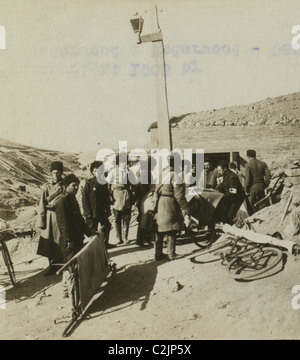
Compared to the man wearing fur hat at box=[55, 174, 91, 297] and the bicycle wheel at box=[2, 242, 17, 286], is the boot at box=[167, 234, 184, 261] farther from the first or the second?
the bicycle wheel at box=[2, 242, 17, 286]

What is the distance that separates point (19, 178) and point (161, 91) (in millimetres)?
8845

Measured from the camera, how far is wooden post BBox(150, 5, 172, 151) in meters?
9.80

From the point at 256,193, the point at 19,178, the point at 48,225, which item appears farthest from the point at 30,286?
the point at 19,178

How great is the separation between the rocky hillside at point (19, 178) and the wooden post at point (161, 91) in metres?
5.89

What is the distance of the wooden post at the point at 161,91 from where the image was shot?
386 inches

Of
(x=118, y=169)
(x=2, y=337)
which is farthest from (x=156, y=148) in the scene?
(x=2, y=337)

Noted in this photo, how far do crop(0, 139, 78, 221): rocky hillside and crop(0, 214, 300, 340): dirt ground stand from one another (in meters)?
7.91

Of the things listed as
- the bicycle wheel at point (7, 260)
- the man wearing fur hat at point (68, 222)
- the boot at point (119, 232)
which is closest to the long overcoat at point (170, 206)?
the man wearing fur hat at point (68, 222)

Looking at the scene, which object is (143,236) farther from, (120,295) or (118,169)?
(120,295)

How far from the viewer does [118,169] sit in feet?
25.6

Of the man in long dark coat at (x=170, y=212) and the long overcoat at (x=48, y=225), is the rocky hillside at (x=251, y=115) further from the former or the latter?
the long overcoat at (x=48, y=225)

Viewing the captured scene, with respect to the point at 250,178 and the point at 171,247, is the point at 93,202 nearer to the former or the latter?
the point at 171,247

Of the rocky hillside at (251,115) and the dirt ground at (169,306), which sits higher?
the rocky hillside at (251,115)
